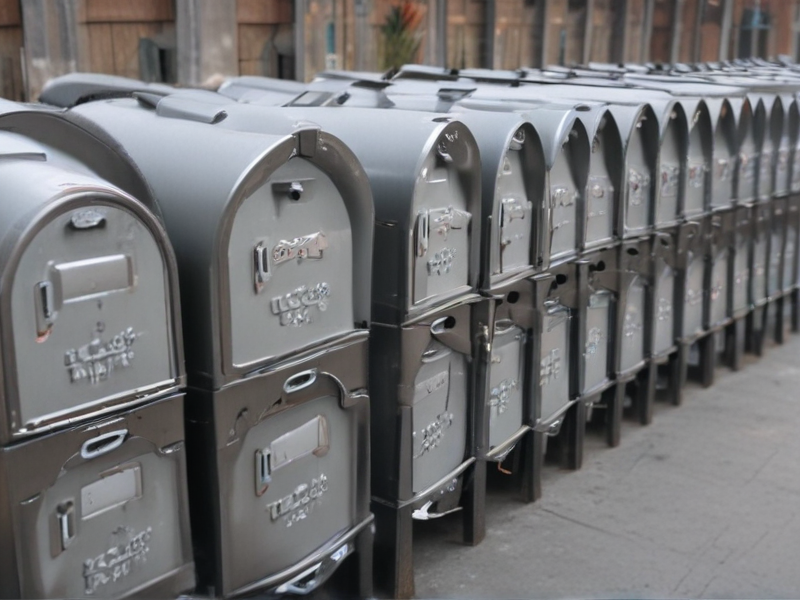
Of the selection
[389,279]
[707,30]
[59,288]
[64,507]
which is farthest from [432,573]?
[707,30]

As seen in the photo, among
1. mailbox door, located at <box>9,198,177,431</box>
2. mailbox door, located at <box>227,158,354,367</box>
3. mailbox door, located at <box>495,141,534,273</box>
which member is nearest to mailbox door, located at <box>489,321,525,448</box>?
mailbox door, located at <box>495,141,534,273</box>

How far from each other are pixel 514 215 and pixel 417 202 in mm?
803

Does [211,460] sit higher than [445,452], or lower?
higher

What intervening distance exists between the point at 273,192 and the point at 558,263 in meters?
2.05

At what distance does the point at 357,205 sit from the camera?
3.12m

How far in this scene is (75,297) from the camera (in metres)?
2.26

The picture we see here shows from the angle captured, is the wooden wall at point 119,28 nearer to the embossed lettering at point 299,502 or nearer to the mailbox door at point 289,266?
the mailbox door at point 289,266

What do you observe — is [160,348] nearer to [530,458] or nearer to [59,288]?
[59,288]

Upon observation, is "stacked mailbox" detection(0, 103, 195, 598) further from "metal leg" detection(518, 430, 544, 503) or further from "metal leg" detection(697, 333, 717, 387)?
"metal leg" detection(697, 333, 717, 387)

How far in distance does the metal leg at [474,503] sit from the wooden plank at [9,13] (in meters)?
4.06

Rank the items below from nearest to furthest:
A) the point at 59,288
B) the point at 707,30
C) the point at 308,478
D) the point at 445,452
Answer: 1. the point at 59,288
2. the point at 308,478
3. the point at 445,452
4. the point at 707,30

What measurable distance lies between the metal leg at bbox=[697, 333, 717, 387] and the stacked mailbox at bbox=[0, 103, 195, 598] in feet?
15.3

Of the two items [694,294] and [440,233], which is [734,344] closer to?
[694,294]

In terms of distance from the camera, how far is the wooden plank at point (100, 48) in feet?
20.7
